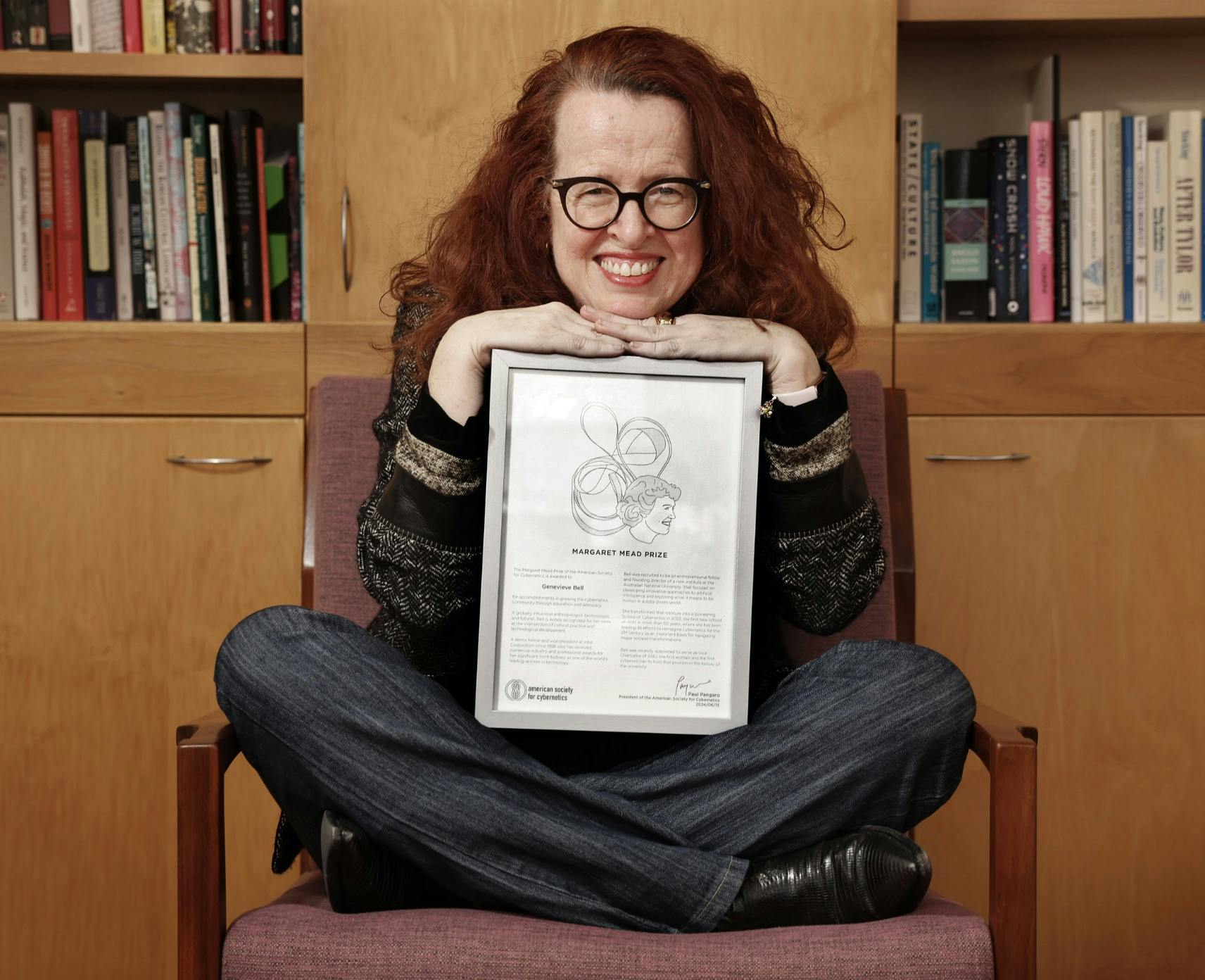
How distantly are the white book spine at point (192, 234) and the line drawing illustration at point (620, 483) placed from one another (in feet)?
3.40

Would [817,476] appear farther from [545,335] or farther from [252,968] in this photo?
[252,968]

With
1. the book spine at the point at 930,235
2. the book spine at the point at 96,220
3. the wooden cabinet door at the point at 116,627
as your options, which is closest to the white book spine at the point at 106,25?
the book spine at the point at 96,220

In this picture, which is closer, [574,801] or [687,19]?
[574,801]

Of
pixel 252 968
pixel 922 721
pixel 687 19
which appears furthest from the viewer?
pixel 687 19

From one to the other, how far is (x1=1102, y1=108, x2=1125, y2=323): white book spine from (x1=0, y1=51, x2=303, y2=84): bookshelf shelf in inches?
50.5

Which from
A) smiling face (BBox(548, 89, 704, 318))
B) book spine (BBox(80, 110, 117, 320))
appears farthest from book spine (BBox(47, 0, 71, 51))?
smiling face (BBox(548, 89, 704, 318))

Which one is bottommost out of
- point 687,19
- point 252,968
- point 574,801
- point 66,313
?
point 252,968

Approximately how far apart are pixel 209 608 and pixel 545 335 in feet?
3.15

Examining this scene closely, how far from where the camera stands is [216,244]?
6.37 ft

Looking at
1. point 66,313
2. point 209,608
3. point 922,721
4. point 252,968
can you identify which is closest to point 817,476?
point 922,721

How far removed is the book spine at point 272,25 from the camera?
1923 mm

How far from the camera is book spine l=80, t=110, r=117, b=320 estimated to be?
1.93m
